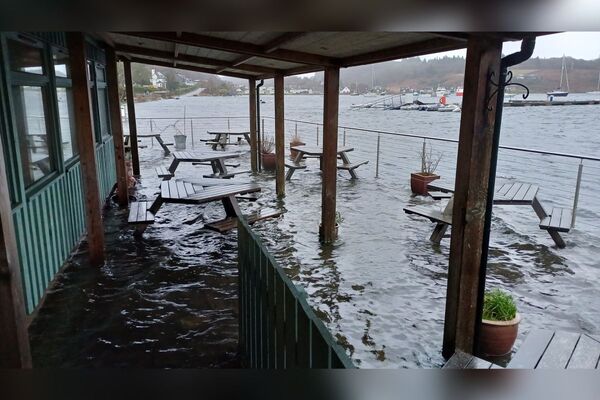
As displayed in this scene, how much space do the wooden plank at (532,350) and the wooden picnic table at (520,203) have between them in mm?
2070

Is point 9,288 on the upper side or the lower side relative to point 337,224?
upper

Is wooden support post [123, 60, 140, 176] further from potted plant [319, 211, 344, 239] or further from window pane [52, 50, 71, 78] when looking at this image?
potted plant [319, 211, 344, 239]

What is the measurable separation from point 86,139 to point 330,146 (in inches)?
106

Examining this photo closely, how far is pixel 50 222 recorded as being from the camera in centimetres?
407

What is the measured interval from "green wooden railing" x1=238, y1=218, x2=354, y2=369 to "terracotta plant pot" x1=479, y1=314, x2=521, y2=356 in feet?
5.47

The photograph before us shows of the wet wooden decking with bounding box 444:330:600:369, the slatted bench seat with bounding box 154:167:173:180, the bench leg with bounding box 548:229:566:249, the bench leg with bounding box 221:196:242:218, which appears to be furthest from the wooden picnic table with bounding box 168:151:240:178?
the wet wooden decking with bounding box 444:330:600:369

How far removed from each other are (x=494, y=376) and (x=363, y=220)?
20.6 feet

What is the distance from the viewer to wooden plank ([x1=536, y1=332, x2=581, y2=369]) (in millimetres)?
2688

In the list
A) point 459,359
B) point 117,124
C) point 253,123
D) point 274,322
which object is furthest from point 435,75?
point 274,322

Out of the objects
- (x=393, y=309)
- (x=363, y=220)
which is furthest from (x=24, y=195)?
(x=363, y=220)

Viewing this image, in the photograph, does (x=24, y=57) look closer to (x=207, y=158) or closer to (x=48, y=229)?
(x=48, y=229)

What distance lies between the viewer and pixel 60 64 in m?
5.20

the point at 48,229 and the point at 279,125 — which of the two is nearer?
the point at 48,229

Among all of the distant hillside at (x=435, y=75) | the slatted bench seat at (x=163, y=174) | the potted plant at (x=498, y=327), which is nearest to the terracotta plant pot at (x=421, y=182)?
the slatted bench seat at (x=163, y=174)
